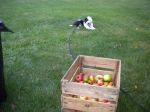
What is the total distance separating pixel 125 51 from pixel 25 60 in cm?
206

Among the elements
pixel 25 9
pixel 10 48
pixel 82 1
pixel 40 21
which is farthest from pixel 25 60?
pixel 82 1

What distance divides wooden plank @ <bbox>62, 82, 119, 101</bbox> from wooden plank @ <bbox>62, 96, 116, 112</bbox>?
0.26 feet

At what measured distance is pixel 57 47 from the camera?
5793mm

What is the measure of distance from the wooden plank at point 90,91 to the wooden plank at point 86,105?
79mm

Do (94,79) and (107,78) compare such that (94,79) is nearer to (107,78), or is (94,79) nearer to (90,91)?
(107,78)

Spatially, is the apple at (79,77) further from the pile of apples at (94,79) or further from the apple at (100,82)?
the apple at (100,82)

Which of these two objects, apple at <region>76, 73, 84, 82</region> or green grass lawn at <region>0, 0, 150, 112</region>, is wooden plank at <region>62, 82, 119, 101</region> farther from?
green grass lawn at <region>0, 0, 150, 112</region>

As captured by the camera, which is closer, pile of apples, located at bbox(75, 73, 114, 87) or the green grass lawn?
pile of apples, located at bbox(75, 73, 114, 87)

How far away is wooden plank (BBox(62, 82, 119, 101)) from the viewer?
2887 mm

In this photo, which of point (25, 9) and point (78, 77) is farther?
point (25, 9)

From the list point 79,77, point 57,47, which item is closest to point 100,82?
point 79,77

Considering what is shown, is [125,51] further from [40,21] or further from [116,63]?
[40,21]

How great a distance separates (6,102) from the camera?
141 inches

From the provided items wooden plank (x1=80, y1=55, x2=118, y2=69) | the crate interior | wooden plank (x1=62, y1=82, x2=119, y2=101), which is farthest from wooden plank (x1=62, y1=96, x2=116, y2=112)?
wooden plank (x1=80, y1=55, x2=118, y2=69)
